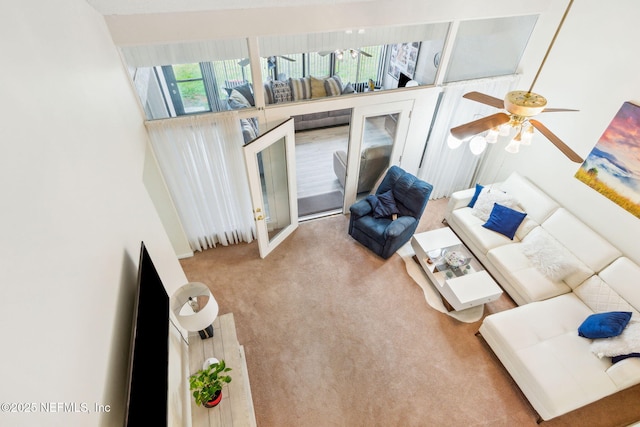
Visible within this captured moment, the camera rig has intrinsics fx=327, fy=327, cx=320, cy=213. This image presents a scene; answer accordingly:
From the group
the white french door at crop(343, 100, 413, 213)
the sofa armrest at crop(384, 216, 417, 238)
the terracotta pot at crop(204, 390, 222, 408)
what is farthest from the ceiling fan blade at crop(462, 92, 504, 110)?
the terracotta pot at crop(204, 390, 222, 408)

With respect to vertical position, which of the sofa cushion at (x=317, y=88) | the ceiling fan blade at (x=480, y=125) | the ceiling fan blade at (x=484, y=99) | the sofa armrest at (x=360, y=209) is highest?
the ceiling fan blade at (x=484, y=99)

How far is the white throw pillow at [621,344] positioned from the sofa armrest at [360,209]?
265 centimetres

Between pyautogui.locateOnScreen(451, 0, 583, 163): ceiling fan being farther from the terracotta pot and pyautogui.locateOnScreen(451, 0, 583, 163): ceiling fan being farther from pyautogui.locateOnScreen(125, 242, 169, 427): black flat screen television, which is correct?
the terracotta pot

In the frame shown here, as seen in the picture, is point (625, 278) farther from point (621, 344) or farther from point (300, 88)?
point (300, 88)

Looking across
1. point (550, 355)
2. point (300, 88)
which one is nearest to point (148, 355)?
point (300, 88)

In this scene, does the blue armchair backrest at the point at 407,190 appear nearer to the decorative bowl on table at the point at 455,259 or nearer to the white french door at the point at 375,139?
the white french door at the point at 375,139

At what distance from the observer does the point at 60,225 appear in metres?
1.24

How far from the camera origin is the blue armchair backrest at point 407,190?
419 centimetres

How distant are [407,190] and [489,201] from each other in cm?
110

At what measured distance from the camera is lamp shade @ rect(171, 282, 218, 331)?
248cm

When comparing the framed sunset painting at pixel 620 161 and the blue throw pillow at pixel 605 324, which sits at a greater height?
the framed sunset painting at pixel 620 161

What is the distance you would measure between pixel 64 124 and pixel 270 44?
7.61 feet

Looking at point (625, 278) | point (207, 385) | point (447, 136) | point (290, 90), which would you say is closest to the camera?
point (207, 385)

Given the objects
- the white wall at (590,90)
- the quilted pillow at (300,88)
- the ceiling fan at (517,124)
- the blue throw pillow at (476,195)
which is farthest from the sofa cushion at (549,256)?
the quilted pillow at (300,88)
